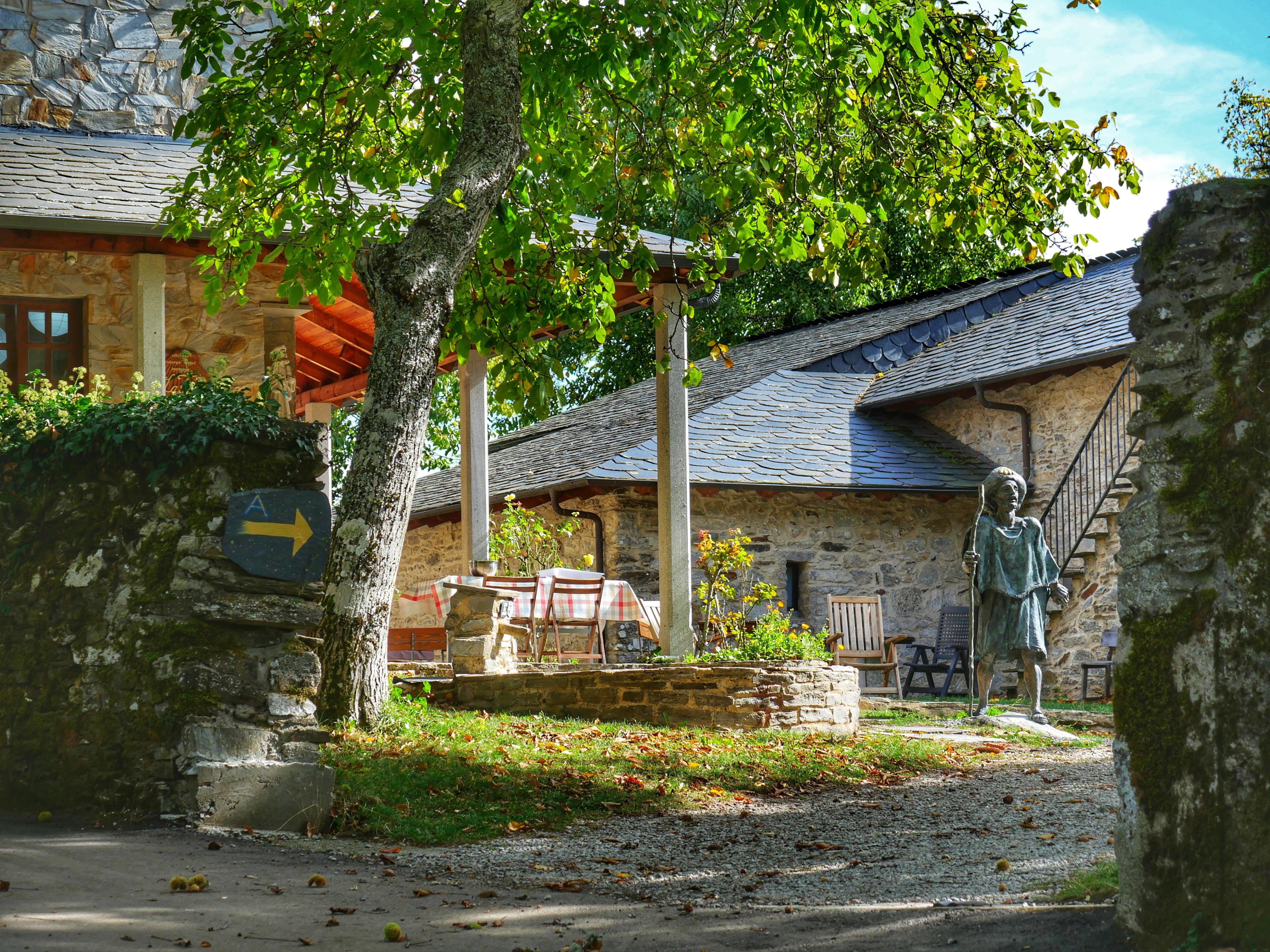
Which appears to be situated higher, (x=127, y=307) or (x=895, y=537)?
(x=127, y=307)

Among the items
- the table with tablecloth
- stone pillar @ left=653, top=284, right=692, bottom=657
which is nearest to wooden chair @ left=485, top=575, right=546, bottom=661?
the table with tablecloth

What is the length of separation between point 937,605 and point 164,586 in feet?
41.0

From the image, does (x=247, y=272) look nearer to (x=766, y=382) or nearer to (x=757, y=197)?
(x=757, y=197)

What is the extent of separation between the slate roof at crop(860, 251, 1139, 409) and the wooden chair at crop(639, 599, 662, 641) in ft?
19.4

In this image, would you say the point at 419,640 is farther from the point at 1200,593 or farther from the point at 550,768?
the point at 1200,593

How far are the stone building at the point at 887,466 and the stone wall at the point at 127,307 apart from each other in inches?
184

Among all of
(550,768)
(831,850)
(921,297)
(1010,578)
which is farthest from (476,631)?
(921,297)

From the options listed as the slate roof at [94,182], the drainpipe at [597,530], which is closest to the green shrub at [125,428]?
the slate roof at [94,182]

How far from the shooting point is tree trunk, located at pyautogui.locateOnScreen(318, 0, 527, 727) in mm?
6734

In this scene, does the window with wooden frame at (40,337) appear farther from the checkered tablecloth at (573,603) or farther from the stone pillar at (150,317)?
the checkered tablecloth at (573,603)

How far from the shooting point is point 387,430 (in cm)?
679

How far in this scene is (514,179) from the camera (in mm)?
8891

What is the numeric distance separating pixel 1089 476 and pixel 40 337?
1163cm

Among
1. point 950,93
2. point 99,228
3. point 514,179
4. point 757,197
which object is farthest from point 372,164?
point 950,93
